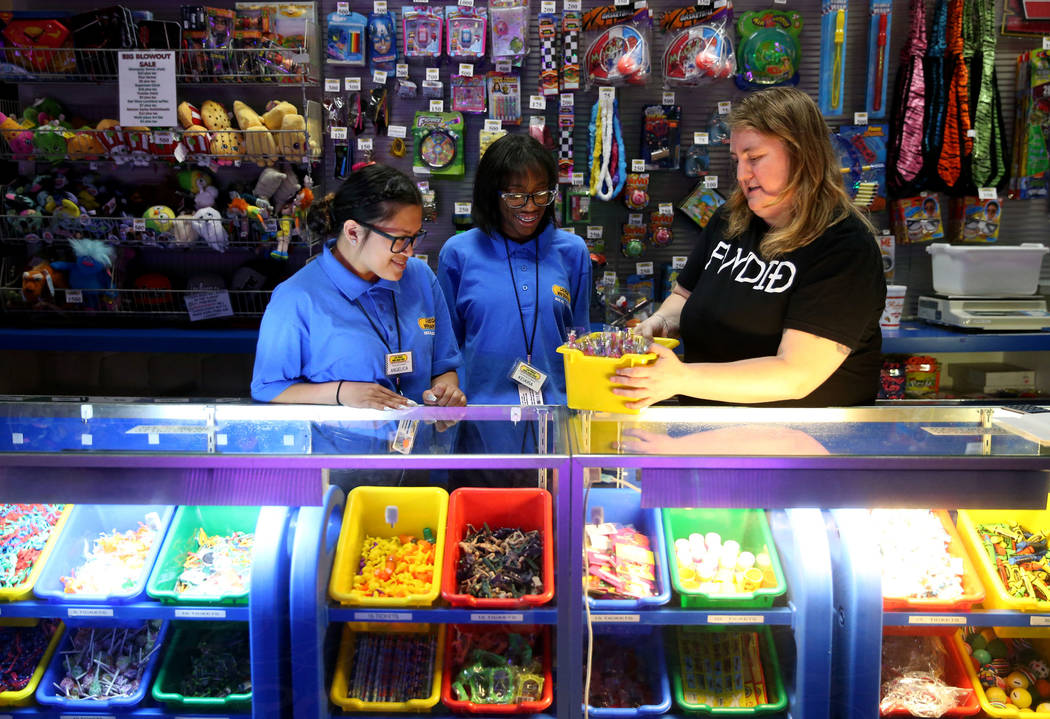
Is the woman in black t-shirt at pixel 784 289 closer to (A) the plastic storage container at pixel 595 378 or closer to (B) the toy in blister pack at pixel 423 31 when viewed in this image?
(A) the plastic storage container at pixel 595 378

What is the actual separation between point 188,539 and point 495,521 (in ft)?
2.50

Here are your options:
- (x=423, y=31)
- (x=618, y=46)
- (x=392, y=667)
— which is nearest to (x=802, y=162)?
(x=392, y=667)

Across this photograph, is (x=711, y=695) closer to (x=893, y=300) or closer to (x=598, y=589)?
(x=598, y=589)

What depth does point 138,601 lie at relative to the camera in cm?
183

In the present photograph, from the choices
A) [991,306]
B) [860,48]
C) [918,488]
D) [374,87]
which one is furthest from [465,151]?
[918,488]

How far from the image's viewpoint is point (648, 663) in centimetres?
184

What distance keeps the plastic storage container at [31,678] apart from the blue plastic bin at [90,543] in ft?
0.53

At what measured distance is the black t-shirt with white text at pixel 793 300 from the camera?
1.92 m

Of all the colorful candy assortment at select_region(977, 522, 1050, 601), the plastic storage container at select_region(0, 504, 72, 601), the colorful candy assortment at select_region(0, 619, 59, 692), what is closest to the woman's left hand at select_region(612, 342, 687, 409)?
the colorful candy assortment at select_region(977, 522, 1050, 601)

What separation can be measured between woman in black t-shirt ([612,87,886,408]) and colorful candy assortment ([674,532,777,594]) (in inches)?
13.5

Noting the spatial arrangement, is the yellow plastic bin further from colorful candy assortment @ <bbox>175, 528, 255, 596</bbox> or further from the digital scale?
the digital scale

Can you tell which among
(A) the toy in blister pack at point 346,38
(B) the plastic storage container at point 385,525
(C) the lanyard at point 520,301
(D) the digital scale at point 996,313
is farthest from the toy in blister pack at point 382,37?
(B) the plastic storage container at point 385,525

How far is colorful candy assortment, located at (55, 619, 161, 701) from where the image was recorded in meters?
1.85

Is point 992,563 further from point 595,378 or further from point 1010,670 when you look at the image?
point 595,378
